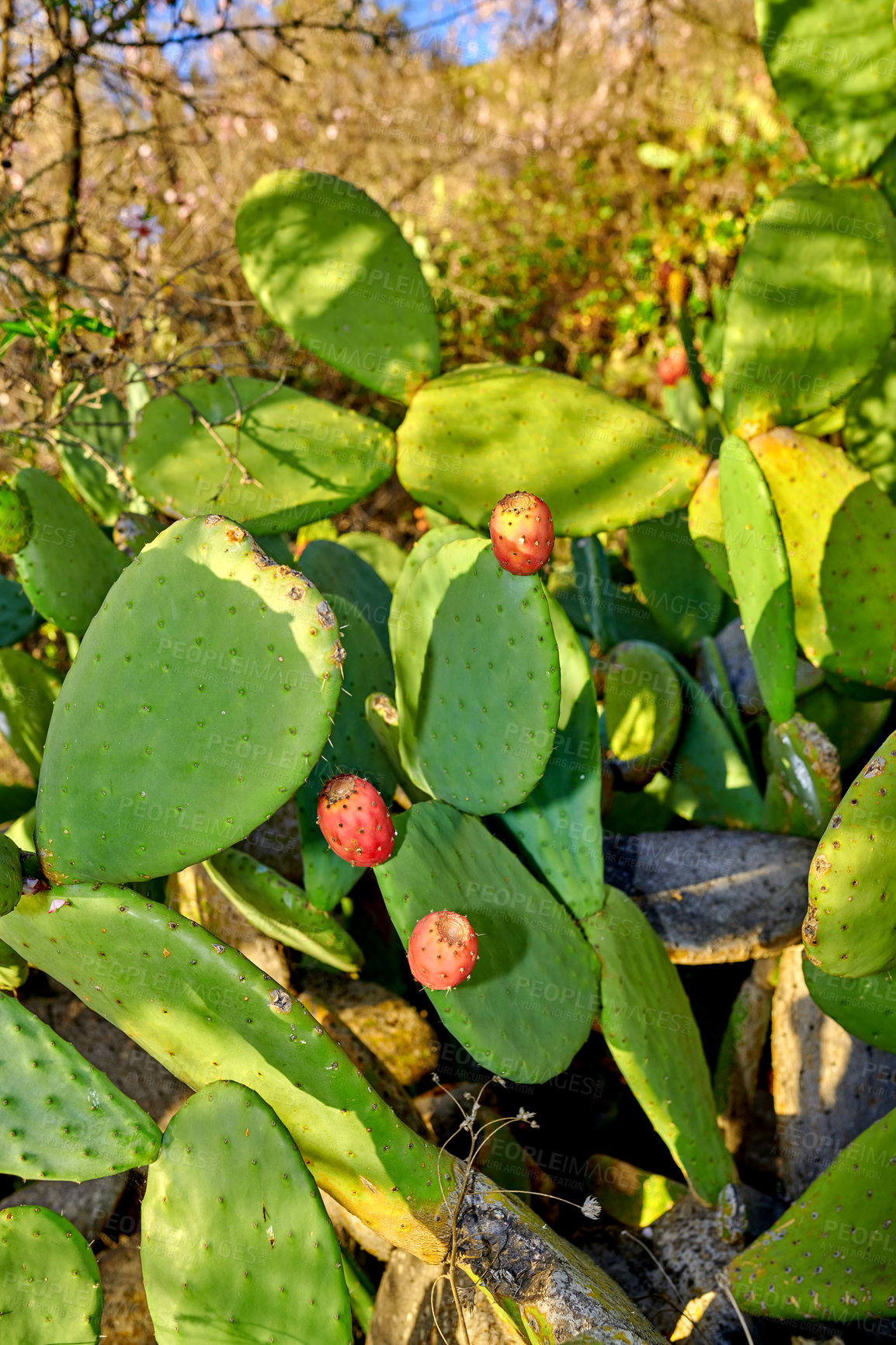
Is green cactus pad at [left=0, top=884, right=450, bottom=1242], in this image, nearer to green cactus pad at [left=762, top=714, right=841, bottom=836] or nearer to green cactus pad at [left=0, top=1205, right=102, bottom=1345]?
green cactus pad at [left=0, top=1205, right=102, bottom=1345]

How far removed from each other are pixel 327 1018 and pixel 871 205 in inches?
76.5

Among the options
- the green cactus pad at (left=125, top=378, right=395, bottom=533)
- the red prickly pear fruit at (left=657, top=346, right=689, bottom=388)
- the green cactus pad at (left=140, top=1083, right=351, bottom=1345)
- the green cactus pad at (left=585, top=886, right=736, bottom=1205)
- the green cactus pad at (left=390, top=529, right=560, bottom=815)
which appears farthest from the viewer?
the red prickly pear fruit at (left=657, top=346, right=689, bottom=388)

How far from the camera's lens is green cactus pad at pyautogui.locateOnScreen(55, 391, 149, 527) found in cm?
241

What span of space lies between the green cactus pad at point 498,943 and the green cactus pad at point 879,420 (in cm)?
139

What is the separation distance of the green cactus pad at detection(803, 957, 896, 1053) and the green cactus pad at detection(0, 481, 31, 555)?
1489mm

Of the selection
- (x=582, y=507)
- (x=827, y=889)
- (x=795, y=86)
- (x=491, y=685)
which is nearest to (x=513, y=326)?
(x=795, y=86)

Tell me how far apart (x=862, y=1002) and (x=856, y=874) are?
14.9 inches

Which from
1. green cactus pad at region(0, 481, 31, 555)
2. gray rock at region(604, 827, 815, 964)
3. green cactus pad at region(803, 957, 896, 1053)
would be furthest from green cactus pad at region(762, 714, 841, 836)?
green cactus pad at region(0, 481, 31, 555)

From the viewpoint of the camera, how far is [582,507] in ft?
6.47

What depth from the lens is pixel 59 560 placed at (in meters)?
1.78

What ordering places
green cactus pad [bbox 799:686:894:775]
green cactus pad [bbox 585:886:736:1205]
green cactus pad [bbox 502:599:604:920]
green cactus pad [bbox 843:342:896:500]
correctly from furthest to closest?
green cactus pad [bbox 843:342:896:500] < green cactus pad [bbox 799:686:894:775] < green cactus pad [bbox 502:599:604:920] < green cactus pad [bbox 585:886:736:1205]

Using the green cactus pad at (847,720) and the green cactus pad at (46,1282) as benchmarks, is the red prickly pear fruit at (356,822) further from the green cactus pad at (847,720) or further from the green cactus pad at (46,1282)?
the green cactus pad at (847,720)

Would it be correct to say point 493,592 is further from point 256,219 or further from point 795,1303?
point 256,219

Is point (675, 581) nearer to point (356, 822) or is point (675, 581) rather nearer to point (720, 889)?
point (720, 889)
